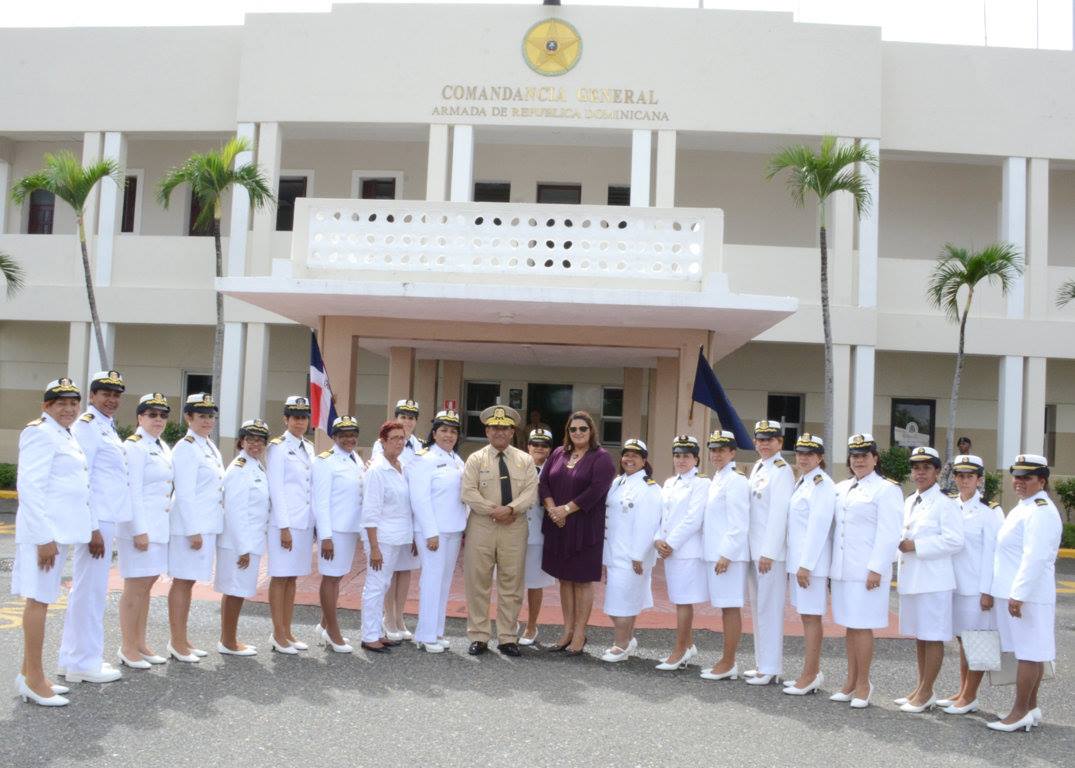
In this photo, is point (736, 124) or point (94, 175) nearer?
point (94, 175)

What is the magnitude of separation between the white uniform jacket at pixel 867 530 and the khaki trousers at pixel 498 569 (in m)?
2.39

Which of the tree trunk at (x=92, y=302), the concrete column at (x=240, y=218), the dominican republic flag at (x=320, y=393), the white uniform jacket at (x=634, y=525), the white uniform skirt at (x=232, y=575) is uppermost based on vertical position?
the concrete column at (x=240, y=218)

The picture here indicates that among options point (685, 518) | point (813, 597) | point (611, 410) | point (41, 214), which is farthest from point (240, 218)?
point (813, 597)

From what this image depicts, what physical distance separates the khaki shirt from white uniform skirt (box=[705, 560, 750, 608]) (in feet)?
5.10

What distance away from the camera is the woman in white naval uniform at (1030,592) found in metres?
6.25

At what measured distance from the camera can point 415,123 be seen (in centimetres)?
1750

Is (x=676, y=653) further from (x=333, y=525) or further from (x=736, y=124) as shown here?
(x=736, y=124)

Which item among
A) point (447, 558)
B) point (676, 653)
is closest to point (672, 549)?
point (676, 653)

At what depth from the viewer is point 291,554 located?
7.48 meters

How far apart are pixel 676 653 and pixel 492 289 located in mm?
4430

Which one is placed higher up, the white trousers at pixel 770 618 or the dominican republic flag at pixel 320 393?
the dominican republic flag at pixel 320 393

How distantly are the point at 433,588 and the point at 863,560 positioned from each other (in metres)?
3.24

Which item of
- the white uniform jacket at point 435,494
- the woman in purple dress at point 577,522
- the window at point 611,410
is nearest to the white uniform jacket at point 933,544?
the woman in purple dress at point 577,522

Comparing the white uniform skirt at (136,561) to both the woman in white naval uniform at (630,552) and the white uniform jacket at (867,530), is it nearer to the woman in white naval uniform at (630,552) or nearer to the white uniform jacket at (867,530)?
the woman in white naval uniform at (630,552)
